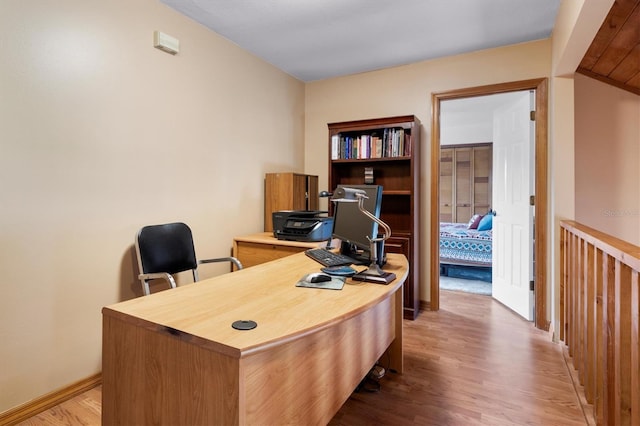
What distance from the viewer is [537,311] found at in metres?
2.97

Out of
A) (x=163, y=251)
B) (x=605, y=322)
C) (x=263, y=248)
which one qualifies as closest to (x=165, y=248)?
(x=163, y=251)

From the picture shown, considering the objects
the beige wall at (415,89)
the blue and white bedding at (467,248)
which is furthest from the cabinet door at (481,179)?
the beige wall at (415,89)

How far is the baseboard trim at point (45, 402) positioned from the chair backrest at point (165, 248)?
74 cm

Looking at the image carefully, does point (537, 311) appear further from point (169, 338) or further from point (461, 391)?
point (169, 338)

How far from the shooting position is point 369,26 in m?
2.72

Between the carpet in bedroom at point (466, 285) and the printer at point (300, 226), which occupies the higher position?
the printer at point (300, 226)

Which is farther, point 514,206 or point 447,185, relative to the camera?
point 447,185

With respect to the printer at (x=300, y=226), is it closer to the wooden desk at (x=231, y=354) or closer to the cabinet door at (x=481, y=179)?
the wooden desk at (x=231, y=354)

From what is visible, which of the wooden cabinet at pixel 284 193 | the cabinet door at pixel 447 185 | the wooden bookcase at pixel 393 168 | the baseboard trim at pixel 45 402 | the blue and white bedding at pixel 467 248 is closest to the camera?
the baseboard trim at pixel 45 402

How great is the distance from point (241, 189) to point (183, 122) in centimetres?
81

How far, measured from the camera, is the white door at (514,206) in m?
3.12

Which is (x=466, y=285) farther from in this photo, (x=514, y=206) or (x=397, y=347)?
(x=397, y=347)

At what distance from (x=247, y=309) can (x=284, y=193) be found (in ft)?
7.18

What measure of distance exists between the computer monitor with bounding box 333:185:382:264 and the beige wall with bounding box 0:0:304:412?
129cm
